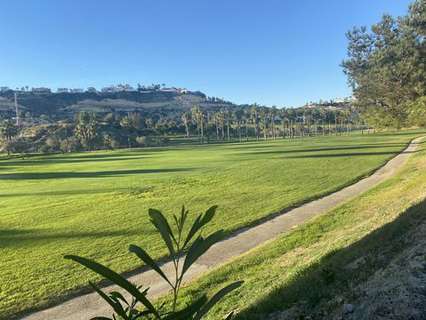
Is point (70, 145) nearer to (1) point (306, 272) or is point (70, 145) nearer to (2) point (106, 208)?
(2) point (106, 208)

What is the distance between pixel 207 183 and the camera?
120 ft

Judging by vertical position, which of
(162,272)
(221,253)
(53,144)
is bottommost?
(221,253)

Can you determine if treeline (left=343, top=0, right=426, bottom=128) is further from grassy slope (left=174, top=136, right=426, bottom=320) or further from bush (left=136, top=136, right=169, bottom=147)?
bush (left=136, top=136, right=169, bottom=147)

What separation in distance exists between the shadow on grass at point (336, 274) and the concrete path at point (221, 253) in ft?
16.1

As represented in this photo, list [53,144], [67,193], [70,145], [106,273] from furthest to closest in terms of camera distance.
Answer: [70,145], [53,144], [67,193], [106,273]

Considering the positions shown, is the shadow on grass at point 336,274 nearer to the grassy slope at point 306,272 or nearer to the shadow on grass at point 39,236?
the grassy slope at point 306,272

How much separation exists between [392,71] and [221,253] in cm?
3049

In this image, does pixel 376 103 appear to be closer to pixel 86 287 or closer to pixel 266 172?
pixel 266 172

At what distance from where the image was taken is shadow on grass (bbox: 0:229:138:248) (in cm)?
1933

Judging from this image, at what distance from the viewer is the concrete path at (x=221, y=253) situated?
36.7 ft

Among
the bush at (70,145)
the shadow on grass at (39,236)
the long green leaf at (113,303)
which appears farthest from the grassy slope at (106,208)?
the bush at (70,145)

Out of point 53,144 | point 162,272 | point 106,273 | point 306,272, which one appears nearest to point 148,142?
point 53,144

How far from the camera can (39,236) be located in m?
20.3

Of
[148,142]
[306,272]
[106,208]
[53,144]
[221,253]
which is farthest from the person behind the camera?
[148,142]
